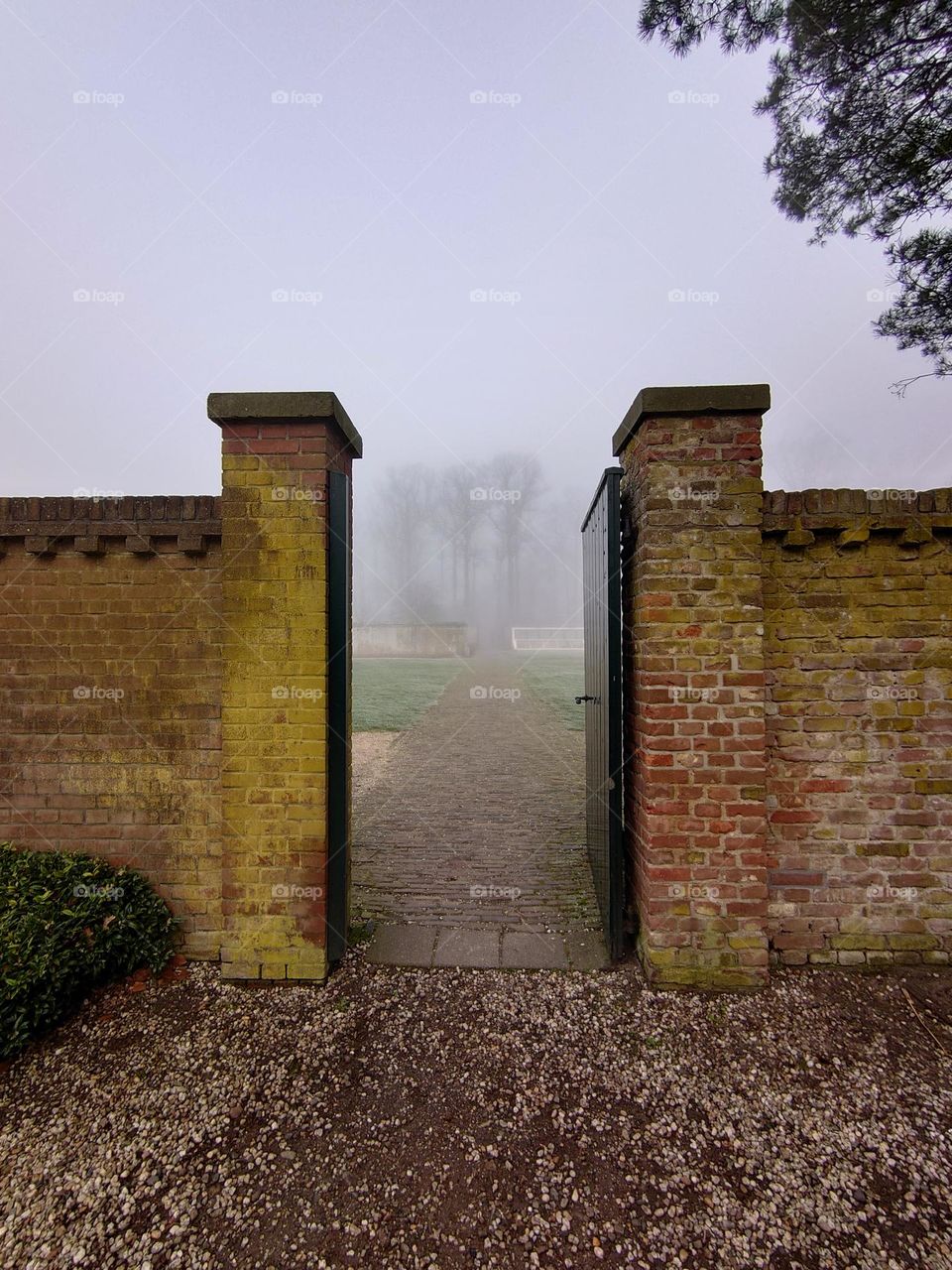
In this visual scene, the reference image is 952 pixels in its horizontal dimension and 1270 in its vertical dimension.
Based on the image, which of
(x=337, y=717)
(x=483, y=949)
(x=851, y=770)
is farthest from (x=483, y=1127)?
(x=851, y=770)

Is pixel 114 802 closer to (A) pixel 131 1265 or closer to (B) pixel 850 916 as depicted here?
(A) pixel 131 1265

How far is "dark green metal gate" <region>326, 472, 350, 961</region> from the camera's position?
321 centimetres

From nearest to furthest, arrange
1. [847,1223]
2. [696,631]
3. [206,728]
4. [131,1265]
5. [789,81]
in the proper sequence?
1. [131,1265]
2. [847,1223]
3. [696,631]
4. [206,728]
5. [789,81]

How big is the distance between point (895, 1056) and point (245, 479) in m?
4.47

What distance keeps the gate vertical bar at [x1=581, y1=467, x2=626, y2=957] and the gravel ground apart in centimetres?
53

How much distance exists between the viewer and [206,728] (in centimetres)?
335

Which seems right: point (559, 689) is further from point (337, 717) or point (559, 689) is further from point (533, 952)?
point (337, 717)

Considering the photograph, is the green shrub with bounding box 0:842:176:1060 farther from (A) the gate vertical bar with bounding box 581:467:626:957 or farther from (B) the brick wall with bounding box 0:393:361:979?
(A) the gate vertical bar with bounding box 581:467:626:957

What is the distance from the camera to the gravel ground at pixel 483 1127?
1.83m

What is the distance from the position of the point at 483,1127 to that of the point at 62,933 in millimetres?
2339

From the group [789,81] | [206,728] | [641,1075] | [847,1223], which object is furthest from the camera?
[789,81]

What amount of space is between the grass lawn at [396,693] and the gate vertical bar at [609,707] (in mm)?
8712

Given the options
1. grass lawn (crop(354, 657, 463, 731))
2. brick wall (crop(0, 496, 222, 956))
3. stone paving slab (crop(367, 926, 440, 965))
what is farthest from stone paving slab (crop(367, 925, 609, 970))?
grass lawn (crop(354, 657, 463, 731))

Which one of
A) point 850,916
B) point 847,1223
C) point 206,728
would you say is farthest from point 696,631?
point 206,728
